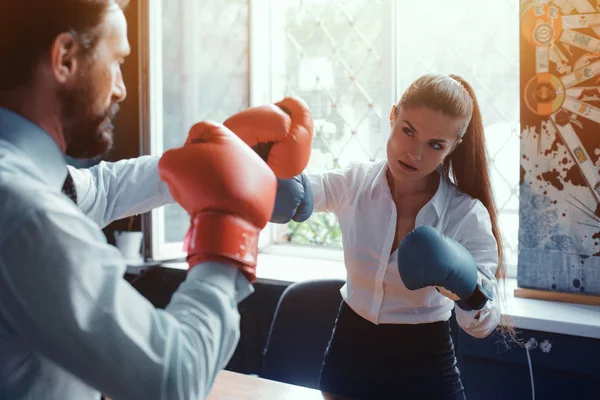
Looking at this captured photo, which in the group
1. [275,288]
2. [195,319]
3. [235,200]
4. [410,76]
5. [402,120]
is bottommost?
[275,288]

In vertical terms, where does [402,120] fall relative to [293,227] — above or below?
above

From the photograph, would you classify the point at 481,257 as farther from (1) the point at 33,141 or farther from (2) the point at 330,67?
(2) the point at 330,67

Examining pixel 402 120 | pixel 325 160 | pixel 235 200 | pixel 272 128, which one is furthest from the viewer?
pixel 325 160

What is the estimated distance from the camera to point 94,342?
67 centimetres

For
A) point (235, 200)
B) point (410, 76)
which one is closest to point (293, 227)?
point (410, 76)

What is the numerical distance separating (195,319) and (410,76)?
2188 mm

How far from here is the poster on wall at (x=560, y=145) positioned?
6.49ft

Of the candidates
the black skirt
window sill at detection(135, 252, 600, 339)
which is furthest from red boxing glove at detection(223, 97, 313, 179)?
window sill at detection(135, 252, 600, 339)

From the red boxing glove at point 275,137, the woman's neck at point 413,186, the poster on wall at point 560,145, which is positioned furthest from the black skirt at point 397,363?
the poster on wall at point 560,145

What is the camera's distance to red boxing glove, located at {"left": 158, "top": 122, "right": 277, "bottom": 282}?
2.65 feet

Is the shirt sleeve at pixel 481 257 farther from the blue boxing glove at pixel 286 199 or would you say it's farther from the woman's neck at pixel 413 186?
the blue boxing glove at pixel 286 199

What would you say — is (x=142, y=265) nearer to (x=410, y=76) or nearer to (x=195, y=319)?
(x=410, y=76)

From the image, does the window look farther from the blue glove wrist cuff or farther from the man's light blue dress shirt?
the man's light blue dress shirt

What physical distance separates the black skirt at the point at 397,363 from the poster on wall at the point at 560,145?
73cm
